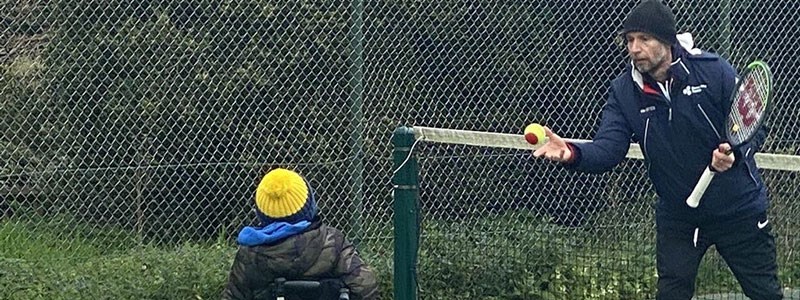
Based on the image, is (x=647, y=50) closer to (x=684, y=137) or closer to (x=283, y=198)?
(x=684, y=137)

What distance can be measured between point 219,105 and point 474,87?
1371 mm

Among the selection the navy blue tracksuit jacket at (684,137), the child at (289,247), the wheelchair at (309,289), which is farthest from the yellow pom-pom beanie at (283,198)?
the navy blue tracksuit jacket at (684,137)

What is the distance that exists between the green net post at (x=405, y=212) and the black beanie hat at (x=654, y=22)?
1043mm

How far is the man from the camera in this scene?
5.23m

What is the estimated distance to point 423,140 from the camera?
5816mm

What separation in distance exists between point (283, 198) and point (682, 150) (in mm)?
1474

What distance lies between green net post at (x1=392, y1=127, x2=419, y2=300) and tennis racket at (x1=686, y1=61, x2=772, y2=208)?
1120 millimetres

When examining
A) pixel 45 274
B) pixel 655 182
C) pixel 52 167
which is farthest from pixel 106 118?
pixel 655 182

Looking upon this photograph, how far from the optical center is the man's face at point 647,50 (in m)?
5.19

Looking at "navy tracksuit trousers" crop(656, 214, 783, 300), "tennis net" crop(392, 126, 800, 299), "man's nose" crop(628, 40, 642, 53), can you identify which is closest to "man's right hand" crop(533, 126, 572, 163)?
"man's nose" crop(628, 40, 642, 53)

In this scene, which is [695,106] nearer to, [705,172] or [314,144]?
[705,172]

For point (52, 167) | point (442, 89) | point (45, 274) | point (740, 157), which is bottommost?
point (45, 274)

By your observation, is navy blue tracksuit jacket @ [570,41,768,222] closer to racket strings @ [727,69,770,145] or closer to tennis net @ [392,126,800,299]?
racket strings @ [727,69,770,145]

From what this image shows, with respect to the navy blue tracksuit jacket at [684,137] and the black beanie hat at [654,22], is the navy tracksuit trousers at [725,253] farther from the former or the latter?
the black beanie hat at [654,22]
